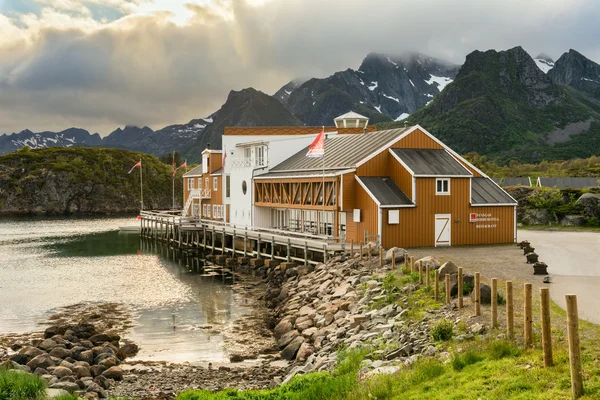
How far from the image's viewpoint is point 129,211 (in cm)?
16162

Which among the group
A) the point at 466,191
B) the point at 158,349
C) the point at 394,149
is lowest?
the point at 158,349

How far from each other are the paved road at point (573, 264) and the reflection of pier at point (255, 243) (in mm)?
12779

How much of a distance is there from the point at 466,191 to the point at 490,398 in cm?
2835

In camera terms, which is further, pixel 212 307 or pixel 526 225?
pixel 526 225

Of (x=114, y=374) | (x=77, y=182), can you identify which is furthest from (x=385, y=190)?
(x=77, y=182)

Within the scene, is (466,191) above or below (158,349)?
above

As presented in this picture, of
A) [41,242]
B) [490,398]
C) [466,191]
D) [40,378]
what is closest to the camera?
[490,398]

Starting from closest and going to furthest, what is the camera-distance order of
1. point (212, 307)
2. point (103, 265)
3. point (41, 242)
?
point (212, 307) → point (103, 265) → point (41, 242)

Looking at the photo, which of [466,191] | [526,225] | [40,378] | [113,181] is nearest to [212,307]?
[40,378]

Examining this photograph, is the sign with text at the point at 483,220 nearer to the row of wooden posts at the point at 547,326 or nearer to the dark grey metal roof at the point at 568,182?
the row of wooden posts at the point at 547,326

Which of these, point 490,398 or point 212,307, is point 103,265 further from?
point 490,398

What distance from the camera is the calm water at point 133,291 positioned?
25344mm

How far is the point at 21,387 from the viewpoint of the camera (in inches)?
584

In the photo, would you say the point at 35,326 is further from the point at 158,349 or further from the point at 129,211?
the point at 129,211
